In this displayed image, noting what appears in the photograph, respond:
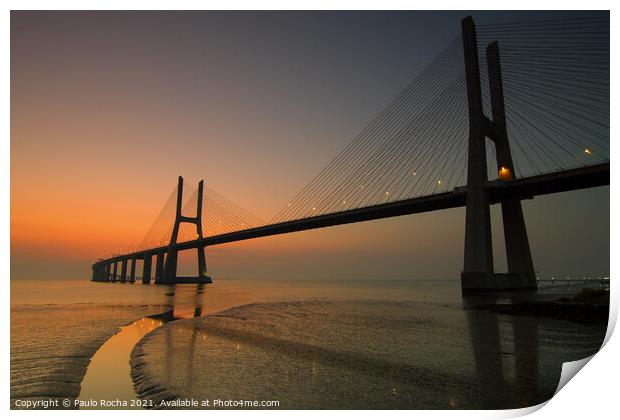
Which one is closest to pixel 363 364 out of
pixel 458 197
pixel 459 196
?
pixel 459 196

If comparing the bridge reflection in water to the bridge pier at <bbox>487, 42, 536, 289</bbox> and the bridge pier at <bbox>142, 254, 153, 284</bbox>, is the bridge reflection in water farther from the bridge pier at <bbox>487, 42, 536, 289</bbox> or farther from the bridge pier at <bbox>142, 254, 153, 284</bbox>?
the bridge pier at <bbox>142, 254, 153, 284</bbox>

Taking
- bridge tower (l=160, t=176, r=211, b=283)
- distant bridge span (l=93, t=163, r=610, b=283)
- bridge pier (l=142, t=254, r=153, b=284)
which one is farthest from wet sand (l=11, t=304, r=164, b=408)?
bridge pier (l=142, t=254, r=153, b=284)

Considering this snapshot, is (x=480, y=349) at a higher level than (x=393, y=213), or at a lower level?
lower

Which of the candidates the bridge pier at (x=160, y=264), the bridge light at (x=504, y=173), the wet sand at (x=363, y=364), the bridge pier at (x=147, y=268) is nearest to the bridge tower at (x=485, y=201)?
the bridge light at (x=504, y=173)

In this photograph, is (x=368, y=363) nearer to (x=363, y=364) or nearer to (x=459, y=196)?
(x=363, y=364)

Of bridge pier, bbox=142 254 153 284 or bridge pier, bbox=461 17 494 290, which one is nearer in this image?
bridge pier, bbox=461 17 494 290

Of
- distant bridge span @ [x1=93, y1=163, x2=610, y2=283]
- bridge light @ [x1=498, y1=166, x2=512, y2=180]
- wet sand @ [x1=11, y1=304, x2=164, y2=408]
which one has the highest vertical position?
bridge light @ [x1=498, y1=166, x2=512, y2=180]
